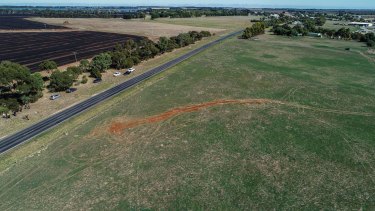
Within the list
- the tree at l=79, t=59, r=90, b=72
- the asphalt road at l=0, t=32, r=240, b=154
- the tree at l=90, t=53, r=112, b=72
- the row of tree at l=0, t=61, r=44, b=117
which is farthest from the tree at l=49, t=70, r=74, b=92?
the tree at l=79, t=59, r=90, b=72

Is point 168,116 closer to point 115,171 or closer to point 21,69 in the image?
point 115,171

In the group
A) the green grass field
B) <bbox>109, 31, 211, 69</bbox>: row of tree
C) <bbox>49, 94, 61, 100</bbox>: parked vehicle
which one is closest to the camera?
the green grass field

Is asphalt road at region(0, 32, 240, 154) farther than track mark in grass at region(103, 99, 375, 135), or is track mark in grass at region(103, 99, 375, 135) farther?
track mark in grass at region(103, 99, 375, 135)

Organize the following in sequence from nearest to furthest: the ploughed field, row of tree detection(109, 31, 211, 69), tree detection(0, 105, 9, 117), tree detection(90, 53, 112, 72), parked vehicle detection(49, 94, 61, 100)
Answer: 1. tree detection(0, 105, 9, 117)
2. parked vehicle detection(49, 94, 61, 100)
3. tree detection(90, 53, 112, 72)
4. row of tree detection(109, 31, 211, 69)
5. the ploughed field

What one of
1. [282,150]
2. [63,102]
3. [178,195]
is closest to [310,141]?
[282,150]

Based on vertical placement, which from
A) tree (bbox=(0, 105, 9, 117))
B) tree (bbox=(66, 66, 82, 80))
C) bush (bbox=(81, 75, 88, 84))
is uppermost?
tree (bbox=(66, 66, 82, 80))

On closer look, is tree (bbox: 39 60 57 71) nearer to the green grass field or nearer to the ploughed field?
the ploughed field

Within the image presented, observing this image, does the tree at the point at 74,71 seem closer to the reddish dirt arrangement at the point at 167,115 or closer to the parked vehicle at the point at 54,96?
the parked vehicle at the point at 54,96
